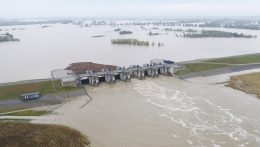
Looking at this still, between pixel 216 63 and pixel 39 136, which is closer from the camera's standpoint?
pixel 39 136

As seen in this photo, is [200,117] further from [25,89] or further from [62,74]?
[62,74]

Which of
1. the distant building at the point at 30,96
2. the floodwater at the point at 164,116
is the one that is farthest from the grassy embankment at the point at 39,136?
the distant building at the point at 30,96

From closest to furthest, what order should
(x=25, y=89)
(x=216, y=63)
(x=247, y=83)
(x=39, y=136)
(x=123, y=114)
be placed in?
1. (x=39, y=136)
2. (x=123, y=114)
3. (x=25, y=89)
4. (x=247, y=83)
5. (x=216, y=63)

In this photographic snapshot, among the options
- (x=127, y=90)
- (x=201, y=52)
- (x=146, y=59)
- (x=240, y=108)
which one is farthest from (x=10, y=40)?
(x=240, y=108)

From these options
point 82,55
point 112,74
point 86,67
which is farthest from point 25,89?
point 82,55

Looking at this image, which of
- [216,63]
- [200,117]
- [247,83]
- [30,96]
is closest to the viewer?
[200,117]

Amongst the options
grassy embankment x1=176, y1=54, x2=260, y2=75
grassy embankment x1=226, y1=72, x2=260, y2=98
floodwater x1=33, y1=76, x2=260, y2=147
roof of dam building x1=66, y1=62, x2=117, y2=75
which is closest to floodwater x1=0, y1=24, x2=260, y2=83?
roof of dam building x1=66, y1=62, x2=117, y2=75

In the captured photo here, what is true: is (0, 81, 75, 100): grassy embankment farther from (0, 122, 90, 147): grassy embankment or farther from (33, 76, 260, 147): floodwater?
(0, 122, 90, 147): grassy embankment
